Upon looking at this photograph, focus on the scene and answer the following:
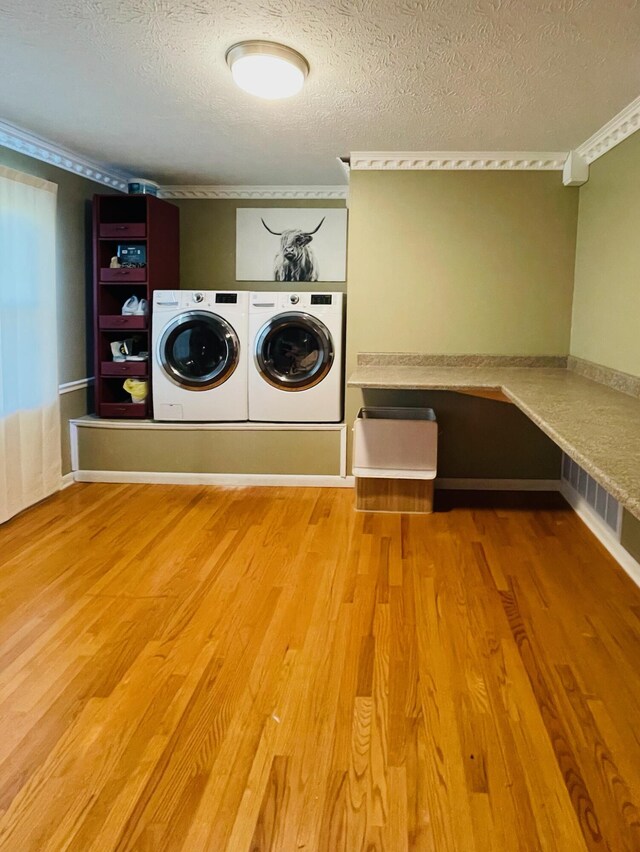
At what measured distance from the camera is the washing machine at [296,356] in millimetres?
4426

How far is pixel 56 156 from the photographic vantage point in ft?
13.3

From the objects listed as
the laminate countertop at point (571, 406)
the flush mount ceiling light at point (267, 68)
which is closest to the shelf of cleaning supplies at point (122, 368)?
the laminate countertop at point (571, 406)

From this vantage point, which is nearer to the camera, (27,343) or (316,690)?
(316,690)

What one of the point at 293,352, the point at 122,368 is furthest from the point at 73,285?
the point at 293,352

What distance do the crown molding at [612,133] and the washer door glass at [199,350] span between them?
97.4 inches

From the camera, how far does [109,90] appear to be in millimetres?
2961

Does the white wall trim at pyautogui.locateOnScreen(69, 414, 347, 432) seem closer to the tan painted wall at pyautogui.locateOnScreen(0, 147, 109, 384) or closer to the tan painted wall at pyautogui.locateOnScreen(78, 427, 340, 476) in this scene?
the tan painted wall at pyautogui.locateOnScreen(78, 427, 340, 476)

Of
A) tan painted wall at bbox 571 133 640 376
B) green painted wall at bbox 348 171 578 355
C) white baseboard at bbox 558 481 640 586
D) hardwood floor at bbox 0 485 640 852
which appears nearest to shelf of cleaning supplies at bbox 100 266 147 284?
green painted wall at bbox 348 171 578 355

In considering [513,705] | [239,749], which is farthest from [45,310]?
[513,705]

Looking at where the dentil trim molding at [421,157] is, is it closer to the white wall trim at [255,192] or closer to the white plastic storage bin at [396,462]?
the white wall trim at [255,192]

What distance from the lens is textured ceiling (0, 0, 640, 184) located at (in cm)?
218

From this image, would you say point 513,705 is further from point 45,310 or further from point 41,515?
point 45,310

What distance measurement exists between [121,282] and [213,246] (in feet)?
3.09

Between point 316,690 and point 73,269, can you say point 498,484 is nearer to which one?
point 316,690
